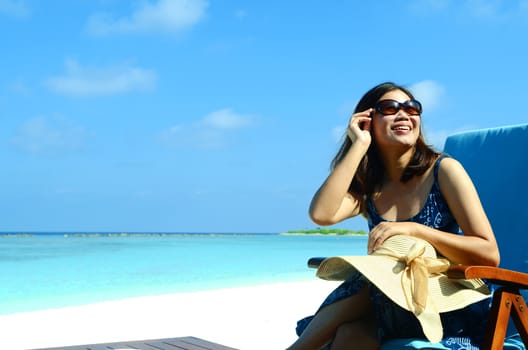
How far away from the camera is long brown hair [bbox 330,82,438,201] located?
249cm

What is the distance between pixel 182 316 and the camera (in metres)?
7.97

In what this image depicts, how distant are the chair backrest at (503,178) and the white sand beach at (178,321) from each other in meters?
2.90

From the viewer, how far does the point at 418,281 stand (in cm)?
203

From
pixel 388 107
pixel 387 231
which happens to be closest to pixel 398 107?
pixel 388 107

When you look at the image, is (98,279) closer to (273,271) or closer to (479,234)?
(273,271)

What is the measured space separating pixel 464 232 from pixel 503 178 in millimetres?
988

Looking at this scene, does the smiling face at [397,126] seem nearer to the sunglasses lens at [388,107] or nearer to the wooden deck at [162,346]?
the sunglasses lens at [388,107]

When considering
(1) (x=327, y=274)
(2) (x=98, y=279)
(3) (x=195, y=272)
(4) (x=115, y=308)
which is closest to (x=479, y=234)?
(1) (x=327, y=274)

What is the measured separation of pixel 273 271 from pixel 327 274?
1506 cm

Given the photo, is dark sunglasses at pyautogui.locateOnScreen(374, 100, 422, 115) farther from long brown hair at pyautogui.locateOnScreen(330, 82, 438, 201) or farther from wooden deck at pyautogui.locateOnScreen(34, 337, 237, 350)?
wooden deck at pyautogui.locateOnScreen(34, 337, 237, 350)

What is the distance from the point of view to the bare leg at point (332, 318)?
7.25 ft

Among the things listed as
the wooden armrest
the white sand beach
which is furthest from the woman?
the white sand beach

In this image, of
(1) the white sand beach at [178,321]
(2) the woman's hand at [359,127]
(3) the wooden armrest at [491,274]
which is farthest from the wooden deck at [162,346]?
(3) the wooden armrest at [491,274]

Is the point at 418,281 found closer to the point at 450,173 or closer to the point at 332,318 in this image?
the point at 332,318
